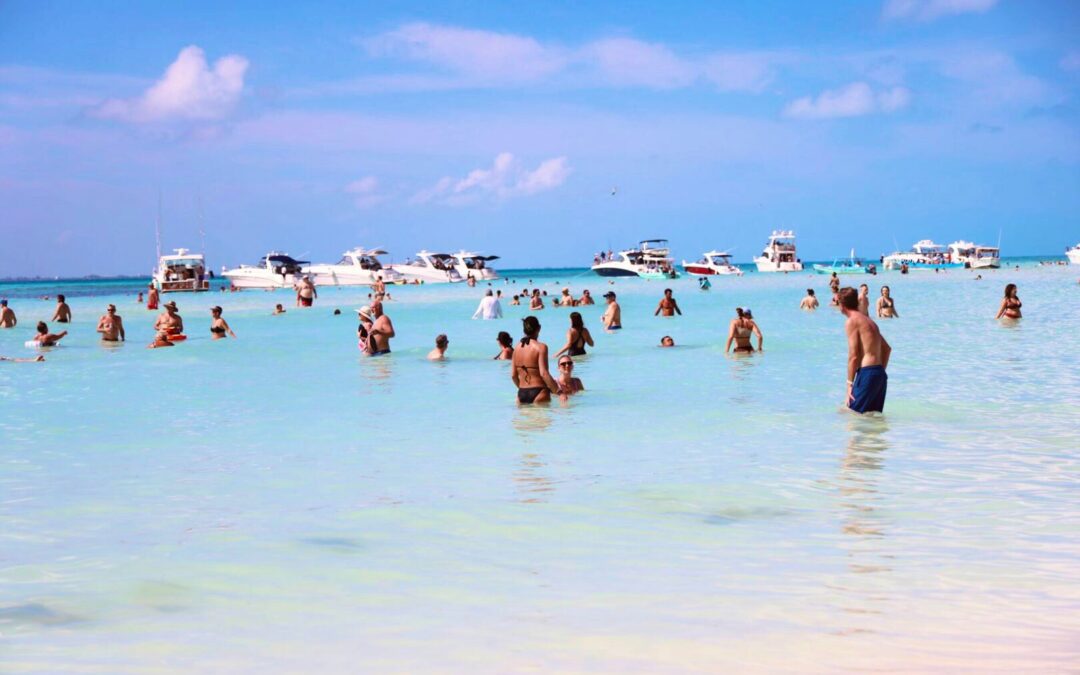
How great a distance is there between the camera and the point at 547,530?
23.9 feet

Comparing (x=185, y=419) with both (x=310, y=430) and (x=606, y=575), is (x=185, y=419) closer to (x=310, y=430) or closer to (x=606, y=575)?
(x=310, y=430)

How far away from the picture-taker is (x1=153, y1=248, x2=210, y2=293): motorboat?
7412cm

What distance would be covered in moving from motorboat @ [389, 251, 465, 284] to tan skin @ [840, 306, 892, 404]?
82.7 meters

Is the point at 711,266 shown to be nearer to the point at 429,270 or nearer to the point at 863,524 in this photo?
the point at 429,270

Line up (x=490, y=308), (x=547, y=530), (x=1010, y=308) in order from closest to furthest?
1. (x=547, y=530)
2. (x=1010, y=308)
3. (x=490, y=308)

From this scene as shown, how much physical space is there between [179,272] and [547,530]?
2866 inches

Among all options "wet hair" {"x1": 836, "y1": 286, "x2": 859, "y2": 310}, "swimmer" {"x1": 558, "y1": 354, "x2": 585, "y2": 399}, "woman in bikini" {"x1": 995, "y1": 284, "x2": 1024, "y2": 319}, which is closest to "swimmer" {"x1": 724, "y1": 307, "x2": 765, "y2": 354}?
"swimmer" {"x1": 558, "y1": 354, "x2": 585, "y2": 399}

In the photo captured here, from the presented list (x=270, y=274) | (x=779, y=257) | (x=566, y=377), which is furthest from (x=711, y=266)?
(x=566, y=377)

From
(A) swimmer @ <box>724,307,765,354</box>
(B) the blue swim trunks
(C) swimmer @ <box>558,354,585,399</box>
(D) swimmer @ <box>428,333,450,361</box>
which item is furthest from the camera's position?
(D) swimmer @ <box>428,333,450,361</box>

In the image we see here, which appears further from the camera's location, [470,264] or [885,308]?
[470,264]

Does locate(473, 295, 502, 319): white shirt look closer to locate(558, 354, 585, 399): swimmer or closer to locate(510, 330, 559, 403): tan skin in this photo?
locate(558, 354, 585, 399): swimmer

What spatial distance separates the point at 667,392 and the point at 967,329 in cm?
1496

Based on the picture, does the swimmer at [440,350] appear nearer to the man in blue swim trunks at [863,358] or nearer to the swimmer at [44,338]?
the man in blue swim trunks at [863,358]

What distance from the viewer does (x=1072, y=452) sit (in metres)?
9.75
